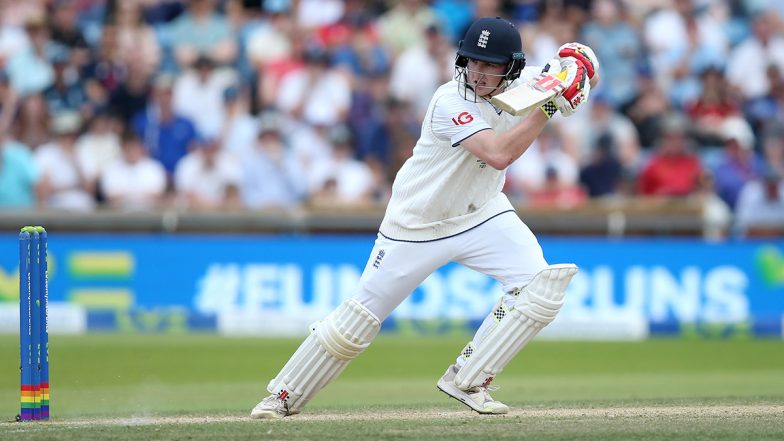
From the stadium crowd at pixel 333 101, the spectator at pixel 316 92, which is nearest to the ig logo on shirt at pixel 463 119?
the stadium crowd at pixel 333 101

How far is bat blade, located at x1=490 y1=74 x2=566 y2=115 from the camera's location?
528cm

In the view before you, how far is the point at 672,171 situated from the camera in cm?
1201

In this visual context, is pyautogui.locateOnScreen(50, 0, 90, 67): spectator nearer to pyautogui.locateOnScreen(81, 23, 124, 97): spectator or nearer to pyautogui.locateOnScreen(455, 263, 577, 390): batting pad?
pyautogui.locateOnScreen(81, 23, 124, 97): spectator

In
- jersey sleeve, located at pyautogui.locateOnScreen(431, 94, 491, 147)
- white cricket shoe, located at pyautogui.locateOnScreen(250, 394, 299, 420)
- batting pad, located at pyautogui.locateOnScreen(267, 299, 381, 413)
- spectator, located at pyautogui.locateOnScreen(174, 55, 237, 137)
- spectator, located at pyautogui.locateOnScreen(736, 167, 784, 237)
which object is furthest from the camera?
spectator, located at pyautogui.locateOnScreen(174, 55, 237, 137)

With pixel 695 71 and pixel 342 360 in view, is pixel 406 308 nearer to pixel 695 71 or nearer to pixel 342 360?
pixel 695 71

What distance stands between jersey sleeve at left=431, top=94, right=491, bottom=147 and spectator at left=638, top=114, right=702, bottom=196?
6.68 meters

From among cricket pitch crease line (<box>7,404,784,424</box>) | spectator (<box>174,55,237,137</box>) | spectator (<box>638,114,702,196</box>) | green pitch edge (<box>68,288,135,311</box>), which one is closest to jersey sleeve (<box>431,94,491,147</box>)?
cricket pitch crease line (<box>7,404,784,424</box>)

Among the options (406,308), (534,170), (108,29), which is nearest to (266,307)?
(406,308)

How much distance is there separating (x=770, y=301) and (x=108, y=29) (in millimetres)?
6663

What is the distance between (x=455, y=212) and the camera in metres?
5.72

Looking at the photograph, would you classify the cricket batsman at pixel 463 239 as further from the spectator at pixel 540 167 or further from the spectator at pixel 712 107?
the spectator at pixel 712 107

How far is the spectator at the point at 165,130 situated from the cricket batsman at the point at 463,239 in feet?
22.9

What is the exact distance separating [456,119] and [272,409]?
1.46m

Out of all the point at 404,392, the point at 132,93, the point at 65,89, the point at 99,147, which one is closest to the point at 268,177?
the point at 99,147
